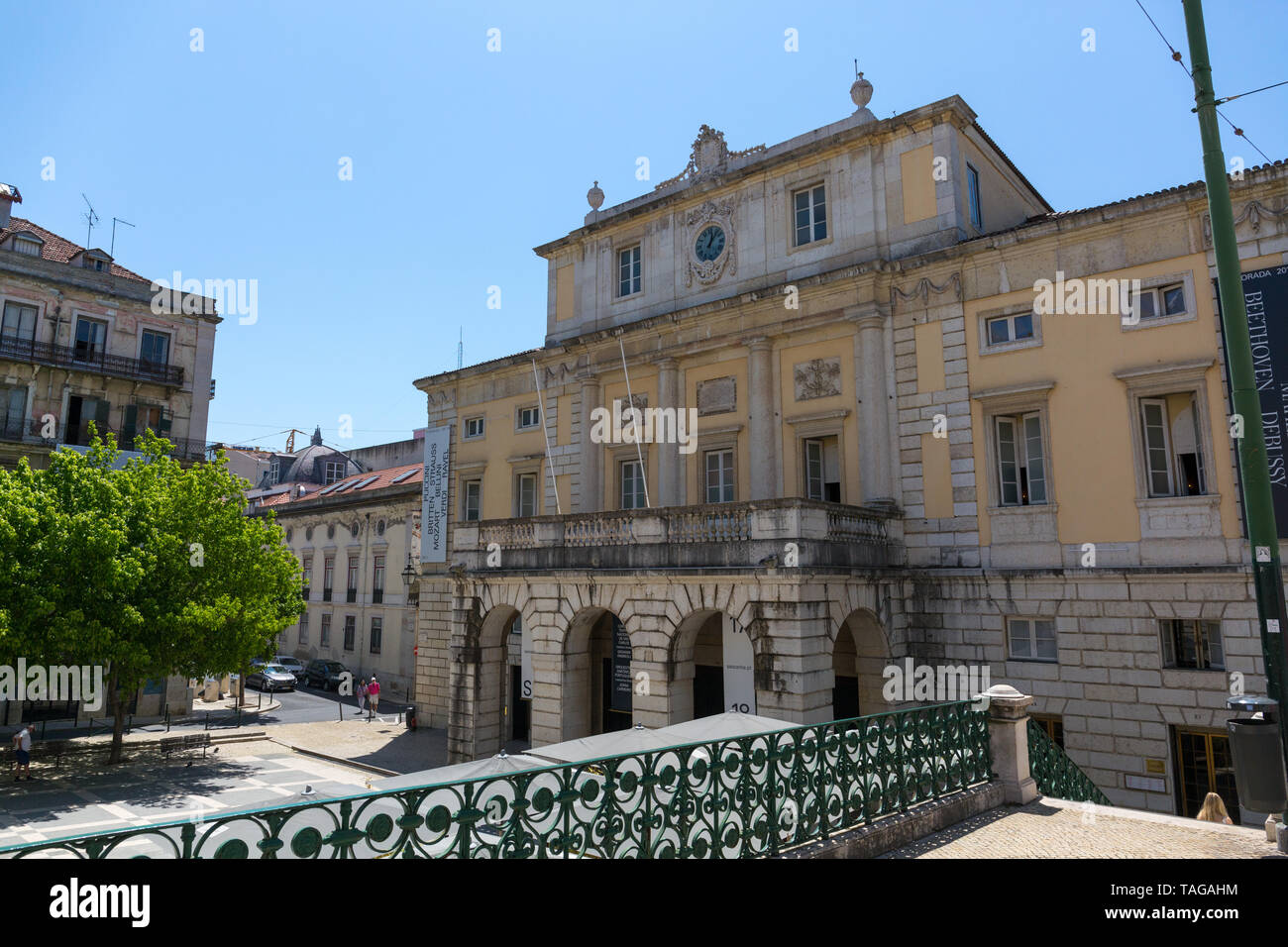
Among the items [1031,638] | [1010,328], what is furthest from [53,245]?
[1031,638]

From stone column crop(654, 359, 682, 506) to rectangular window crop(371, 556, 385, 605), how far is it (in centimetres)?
2401

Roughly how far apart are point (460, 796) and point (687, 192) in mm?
23641

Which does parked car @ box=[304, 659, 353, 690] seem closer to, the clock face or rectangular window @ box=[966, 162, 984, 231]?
the clock face

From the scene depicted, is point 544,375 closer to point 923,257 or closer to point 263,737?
point 923,257

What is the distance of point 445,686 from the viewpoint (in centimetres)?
3203

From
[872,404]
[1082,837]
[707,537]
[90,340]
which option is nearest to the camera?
[1082,837]

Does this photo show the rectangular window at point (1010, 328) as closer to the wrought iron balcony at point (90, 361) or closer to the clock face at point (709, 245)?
the clock face at point (709, 245)

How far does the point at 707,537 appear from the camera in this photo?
19.3 meters

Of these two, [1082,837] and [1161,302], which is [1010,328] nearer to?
[1161,302]

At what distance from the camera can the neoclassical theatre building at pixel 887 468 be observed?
674 inches

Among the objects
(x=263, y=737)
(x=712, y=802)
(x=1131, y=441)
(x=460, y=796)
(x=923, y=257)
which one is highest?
(x=923, y=257)

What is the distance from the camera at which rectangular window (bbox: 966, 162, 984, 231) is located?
2247 centimetres

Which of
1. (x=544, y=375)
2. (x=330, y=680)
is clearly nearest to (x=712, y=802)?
(x=544, y=375)

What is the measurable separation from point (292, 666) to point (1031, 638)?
4014 centimetres
